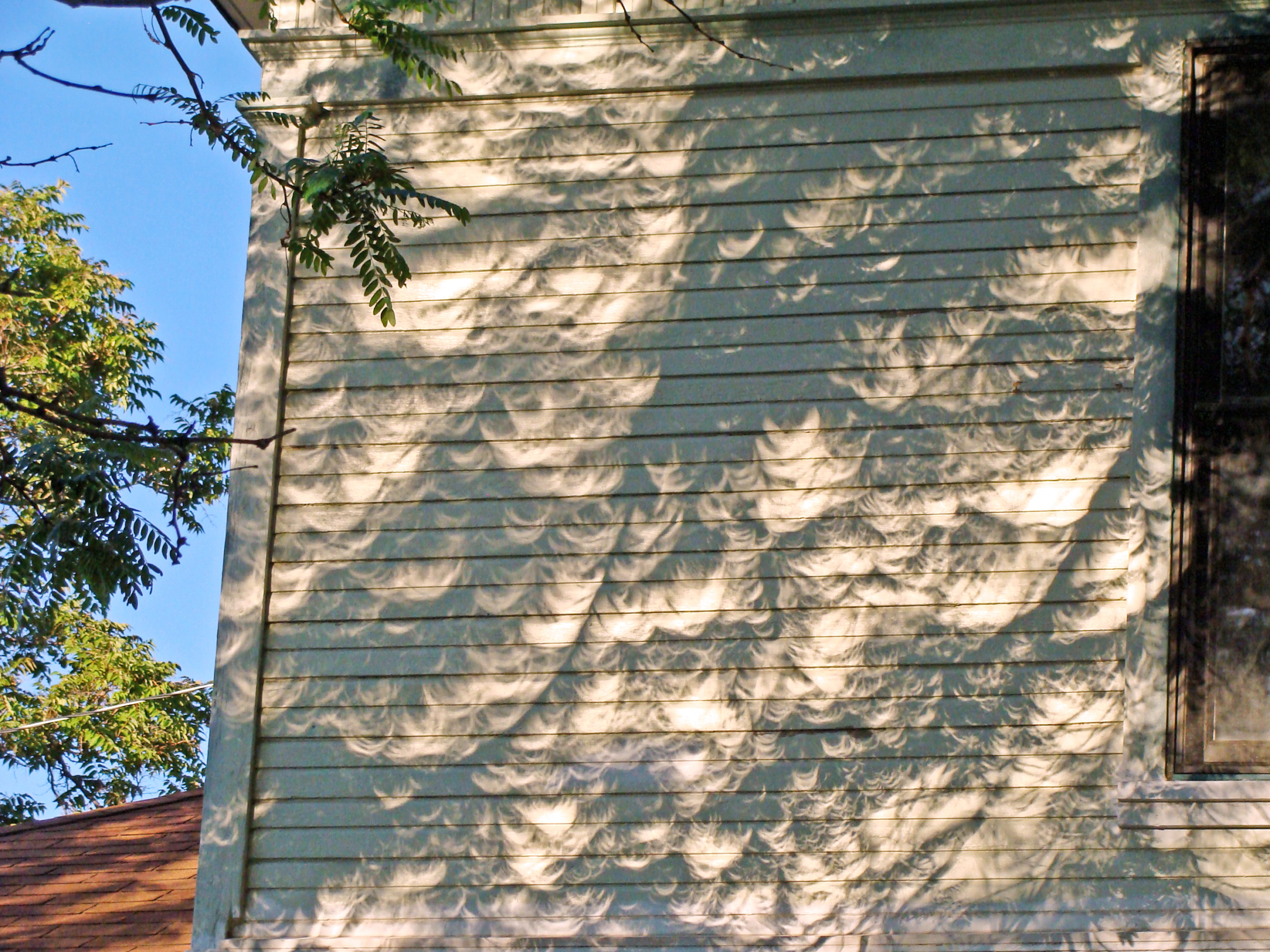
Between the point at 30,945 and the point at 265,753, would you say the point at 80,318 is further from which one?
the point at 265,753

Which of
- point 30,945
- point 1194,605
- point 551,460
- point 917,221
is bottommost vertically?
point 30,945

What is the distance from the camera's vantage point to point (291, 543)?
5.01m

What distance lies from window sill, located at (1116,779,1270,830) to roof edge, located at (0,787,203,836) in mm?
5465

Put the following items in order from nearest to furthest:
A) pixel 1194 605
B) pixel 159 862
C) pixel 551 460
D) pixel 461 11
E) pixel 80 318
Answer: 1. pixel 1194 605
2. pixel 551 460
3. pixel 461 11
4. pixel 159 862
5. pixel 80 318

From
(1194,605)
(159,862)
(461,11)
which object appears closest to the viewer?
(1194,605)

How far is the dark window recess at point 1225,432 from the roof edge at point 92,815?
5727 mm

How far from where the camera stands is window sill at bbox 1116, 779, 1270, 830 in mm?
4391

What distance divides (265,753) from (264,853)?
0.37 metres

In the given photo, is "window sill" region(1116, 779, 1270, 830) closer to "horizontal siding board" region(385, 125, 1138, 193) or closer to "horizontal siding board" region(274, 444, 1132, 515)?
"horizontal siding board" region(274, 444, 1132, 515)

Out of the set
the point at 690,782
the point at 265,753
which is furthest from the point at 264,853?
the point at 690,782

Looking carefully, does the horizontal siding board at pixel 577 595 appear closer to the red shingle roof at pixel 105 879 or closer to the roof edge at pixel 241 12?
the red shingle roof at pixel 105 879

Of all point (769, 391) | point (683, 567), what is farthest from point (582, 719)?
point (769, 391)

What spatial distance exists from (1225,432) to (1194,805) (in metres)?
1.37

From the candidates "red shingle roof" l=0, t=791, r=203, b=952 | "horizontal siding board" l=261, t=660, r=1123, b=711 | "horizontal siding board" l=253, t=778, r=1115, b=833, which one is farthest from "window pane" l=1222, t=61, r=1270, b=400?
"red shingle roof" l=0, t=791, r=203, b=952
